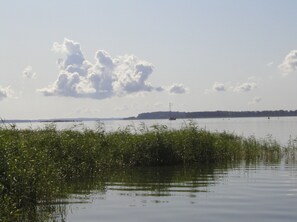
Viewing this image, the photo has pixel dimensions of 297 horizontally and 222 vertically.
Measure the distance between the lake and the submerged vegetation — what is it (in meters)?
1.05

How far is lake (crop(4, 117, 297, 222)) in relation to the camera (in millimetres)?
18797

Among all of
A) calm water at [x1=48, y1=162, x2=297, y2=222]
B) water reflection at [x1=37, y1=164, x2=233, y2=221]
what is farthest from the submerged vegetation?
calm water at [x1=48, y1=162, x2=297, y2=222]

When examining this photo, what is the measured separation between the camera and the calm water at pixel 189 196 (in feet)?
61.6

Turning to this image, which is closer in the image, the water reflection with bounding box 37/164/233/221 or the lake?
the lake

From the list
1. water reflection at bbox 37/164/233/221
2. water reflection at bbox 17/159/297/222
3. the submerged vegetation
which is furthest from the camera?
water reflection at bbox 37/164/233/221

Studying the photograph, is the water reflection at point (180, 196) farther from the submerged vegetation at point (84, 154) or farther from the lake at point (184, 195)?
the submerged vegetation at point (84, 154)

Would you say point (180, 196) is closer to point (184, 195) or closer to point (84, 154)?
point (184, 195)

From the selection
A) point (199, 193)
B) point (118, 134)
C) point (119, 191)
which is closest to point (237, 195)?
point (199, 193)

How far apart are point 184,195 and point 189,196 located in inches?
14.1

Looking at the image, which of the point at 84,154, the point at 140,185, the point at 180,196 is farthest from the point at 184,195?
the point at 84,154

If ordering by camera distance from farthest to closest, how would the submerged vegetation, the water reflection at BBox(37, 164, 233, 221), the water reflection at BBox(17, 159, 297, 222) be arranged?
the water reflection at BBox(37, 164, 233, 221) < the water reflection at BBox(17, 159, 297, 222) < the submerged vegetation

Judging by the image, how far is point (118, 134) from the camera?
35.3m

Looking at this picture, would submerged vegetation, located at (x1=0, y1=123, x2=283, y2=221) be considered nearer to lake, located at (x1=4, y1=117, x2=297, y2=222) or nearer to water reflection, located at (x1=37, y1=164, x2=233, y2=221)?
water reflection, located at (x1=37, y1=164, x2=233, y2=221)

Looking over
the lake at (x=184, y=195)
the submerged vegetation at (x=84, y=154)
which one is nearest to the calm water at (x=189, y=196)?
the lake at (x=184, y=195)
